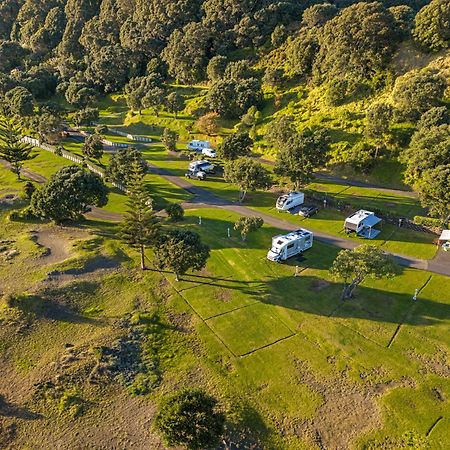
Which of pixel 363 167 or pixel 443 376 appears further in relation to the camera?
pixel 363 167

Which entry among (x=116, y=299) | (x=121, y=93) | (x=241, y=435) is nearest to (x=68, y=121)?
(x=121, y=93)

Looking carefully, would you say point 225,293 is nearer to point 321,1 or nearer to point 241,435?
point 241,435

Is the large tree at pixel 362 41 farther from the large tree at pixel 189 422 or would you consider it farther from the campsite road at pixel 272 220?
the large tree at pixel 189 422

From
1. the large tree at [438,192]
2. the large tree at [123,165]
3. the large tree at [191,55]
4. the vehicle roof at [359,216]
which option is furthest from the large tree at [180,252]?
the large tree at [191,55]

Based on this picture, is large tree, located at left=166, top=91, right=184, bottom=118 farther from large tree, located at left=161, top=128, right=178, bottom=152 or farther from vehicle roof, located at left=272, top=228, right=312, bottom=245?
vehicle roof, located at left=272, top=228, right=312, bottom=245

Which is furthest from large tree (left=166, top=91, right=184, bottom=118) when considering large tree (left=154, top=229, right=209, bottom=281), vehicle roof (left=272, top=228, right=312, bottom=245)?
large tree (left=154, top=229, right=209, bottom=281)

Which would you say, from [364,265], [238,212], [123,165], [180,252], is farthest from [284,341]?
[123,165]
